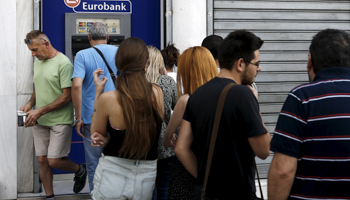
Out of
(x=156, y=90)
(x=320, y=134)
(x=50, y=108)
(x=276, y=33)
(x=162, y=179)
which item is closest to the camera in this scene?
(x=320, y=134)

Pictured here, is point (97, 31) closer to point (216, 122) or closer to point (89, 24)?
point (89, 24)

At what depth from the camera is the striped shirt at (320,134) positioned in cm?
166

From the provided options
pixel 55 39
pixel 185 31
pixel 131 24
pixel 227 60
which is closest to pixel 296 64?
pixel 185 31

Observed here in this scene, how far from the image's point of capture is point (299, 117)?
1.69m

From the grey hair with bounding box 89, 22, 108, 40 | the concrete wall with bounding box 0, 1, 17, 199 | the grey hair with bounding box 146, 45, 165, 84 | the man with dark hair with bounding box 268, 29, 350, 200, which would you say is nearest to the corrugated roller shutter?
the grey hair with bounding box 89, 22, 108, 40

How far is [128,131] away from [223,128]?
24.9 inches

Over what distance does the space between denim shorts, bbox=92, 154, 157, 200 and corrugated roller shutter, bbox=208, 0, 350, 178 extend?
3.33m

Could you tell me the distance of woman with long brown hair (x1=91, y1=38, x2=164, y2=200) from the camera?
7.57 ft

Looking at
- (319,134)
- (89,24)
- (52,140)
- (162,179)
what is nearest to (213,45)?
(162,179)

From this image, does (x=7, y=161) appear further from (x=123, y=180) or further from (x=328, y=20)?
(x=328, y=20)

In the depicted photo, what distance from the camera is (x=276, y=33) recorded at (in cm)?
548

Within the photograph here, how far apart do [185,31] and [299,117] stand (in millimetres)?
3543

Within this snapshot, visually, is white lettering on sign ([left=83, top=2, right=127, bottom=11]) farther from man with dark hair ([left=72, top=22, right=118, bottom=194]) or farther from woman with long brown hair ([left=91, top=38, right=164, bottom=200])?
woman with long brown hair ([left=91, top=38, right=164, bottom=200])

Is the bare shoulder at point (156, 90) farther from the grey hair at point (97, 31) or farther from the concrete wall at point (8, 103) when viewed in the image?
the concrete wall at point (8, 103)
